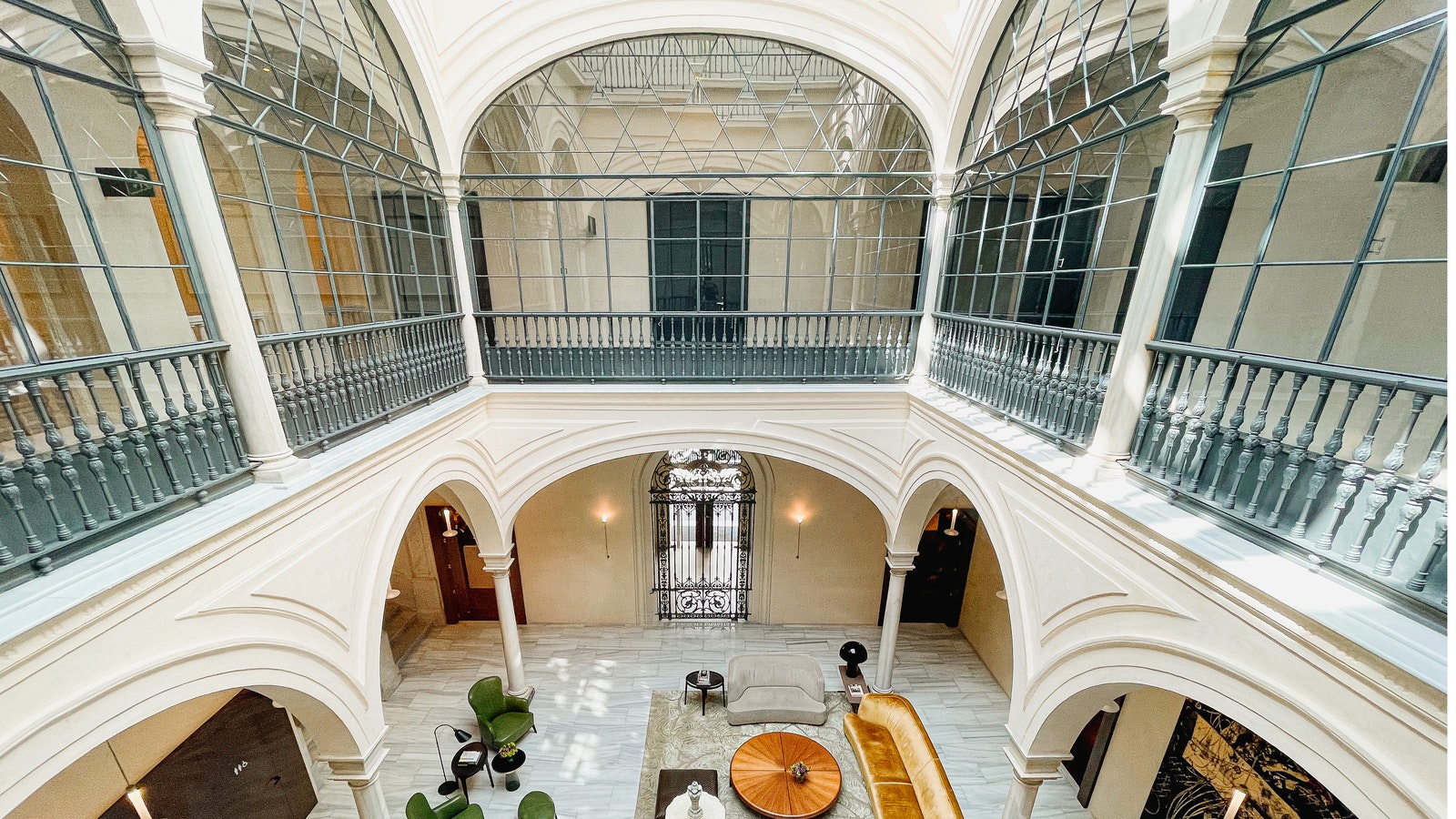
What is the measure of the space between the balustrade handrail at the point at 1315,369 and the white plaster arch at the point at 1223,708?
4.49 ft

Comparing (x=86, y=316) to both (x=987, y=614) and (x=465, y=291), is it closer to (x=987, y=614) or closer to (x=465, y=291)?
(x=465, y=291)

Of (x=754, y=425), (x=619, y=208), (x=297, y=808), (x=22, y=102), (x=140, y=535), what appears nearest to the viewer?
(x=140, y=535)

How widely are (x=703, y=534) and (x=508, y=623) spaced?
3.66m

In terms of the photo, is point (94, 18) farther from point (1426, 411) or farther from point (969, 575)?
point (969, 575)

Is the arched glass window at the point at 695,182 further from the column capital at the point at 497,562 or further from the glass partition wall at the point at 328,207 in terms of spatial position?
the column capital at the point at 497,562

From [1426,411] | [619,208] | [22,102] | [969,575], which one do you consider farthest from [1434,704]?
[619,208]

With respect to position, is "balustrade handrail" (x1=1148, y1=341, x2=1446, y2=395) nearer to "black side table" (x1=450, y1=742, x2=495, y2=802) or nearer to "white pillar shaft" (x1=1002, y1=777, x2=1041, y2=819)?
"white pillar shaft" (x1=1002, y1=777, x2=1041, y2=819)

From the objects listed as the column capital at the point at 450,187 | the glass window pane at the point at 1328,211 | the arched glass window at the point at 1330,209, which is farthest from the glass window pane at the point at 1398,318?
the column capital at the point at 450,187

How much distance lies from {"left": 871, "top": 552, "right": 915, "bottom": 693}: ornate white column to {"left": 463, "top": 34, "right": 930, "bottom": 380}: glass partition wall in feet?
8.59

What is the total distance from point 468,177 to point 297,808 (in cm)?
774

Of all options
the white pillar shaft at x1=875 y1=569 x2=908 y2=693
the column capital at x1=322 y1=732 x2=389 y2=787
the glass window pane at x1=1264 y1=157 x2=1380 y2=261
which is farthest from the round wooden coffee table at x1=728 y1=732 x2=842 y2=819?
the glass window pane at x1=1264 y1=157 x2=1380 y2=261

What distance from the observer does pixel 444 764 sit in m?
7.20

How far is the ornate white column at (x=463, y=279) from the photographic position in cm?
673

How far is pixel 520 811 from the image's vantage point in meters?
5.73
